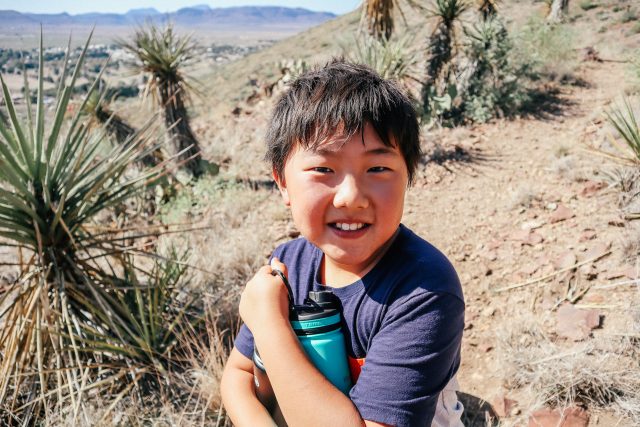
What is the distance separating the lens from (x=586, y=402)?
234cm

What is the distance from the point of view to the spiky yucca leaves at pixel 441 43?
7.21 m

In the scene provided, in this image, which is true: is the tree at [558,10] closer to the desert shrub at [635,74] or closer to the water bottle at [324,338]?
the desert shrub at [635,74]

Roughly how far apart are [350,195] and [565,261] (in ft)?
9.85

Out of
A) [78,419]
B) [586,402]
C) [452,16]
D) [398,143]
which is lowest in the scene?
[78,419]

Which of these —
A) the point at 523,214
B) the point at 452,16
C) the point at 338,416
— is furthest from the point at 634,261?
the point at 452,16

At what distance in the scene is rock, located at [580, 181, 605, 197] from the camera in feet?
14.2

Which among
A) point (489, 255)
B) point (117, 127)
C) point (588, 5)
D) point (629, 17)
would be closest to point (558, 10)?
point (629, 17)

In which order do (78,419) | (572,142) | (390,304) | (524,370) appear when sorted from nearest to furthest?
(390,304), (78,419), (524,370), (572,142)

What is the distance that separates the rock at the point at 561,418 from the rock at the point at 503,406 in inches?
5.4

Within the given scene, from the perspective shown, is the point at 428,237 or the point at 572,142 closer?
the point at 428,237

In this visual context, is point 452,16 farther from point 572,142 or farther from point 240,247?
point 240,247

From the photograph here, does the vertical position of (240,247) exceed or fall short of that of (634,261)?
it falls short

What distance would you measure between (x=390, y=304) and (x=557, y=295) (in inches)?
101

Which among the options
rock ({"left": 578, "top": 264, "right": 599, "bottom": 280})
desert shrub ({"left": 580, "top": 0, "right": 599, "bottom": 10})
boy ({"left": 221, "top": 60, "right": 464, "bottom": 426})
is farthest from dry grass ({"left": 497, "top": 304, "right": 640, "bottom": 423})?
desert shrub ({"left": 580, "top": 0, "right": 599, "bottom": 10})
